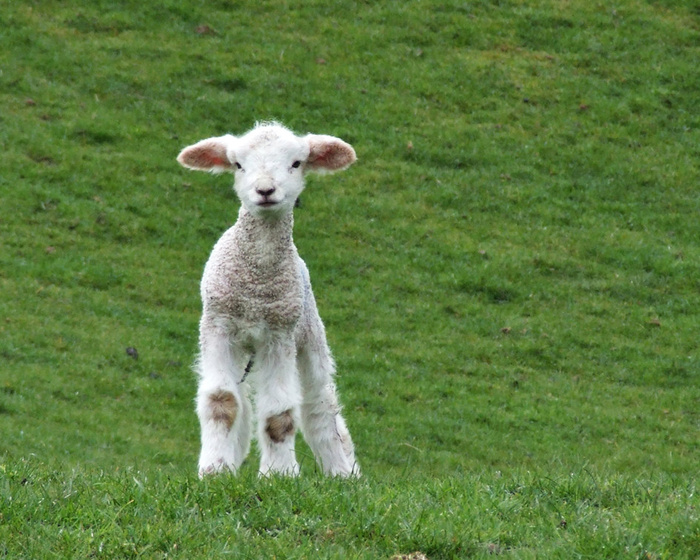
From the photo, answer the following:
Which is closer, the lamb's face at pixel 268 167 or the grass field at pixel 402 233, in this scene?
the lamb's face at pixel 268 167

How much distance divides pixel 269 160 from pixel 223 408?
181 centimetres

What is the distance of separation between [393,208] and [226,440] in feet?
48.0

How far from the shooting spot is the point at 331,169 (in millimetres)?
8688

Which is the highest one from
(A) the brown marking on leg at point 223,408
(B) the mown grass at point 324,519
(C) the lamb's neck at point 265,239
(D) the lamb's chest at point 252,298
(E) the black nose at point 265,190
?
(E) the black nose at point 265,190

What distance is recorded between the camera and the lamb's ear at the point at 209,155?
8.46m

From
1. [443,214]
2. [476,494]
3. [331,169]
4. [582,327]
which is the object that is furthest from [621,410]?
[476,494]

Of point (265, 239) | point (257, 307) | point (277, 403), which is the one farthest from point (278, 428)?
point (265, 239)

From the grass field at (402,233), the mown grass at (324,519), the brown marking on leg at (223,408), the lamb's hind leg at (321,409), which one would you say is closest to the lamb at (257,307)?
the brown marking on leg at (223,408)

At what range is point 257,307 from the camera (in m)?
7.99

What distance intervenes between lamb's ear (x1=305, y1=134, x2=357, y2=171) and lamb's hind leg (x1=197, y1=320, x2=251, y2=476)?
1.58 metres

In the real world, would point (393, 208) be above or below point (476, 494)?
below

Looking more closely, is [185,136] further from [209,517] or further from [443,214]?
[209,517]

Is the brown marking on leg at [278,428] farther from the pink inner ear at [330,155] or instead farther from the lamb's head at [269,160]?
the pink inner ear at [330,155]

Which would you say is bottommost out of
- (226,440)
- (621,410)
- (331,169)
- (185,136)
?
(621,410)
